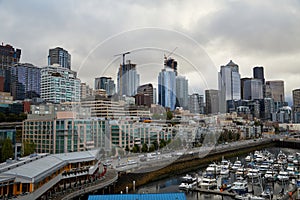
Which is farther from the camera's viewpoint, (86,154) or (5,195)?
(86,154)

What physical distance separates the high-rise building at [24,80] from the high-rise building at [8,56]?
57cm

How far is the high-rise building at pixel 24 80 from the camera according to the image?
20.2m

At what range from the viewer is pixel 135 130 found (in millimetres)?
8766

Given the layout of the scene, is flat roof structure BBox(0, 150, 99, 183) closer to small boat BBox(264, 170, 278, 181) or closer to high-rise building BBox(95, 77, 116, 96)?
high-rise building BBox(95, 77, 116, 96)

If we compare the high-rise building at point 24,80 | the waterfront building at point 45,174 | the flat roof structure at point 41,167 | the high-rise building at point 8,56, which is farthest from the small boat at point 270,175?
the high-rise building at point 8,56

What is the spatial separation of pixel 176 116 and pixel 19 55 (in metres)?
17.9

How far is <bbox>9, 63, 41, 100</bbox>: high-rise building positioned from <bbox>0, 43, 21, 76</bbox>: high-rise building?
57 cm

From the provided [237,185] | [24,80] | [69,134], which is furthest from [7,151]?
[24,80]

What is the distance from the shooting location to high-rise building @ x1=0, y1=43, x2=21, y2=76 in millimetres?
22047

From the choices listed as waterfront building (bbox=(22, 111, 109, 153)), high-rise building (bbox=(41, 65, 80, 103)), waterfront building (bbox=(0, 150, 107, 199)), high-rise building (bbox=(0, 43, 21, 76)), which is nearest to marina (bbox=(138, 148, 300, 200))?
waterfront building (bbox=(0, 150, 107, 199))

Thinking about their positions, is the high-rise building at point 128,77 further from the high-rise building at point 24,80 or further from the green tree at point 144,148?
the high-rise building at point 24,80

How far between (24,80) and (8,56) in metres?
2.91

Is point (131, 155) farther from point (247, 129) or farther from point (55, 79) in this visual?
point (247, 129)

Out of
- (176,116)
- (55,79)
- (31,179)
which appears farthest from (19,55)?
(31,179)
